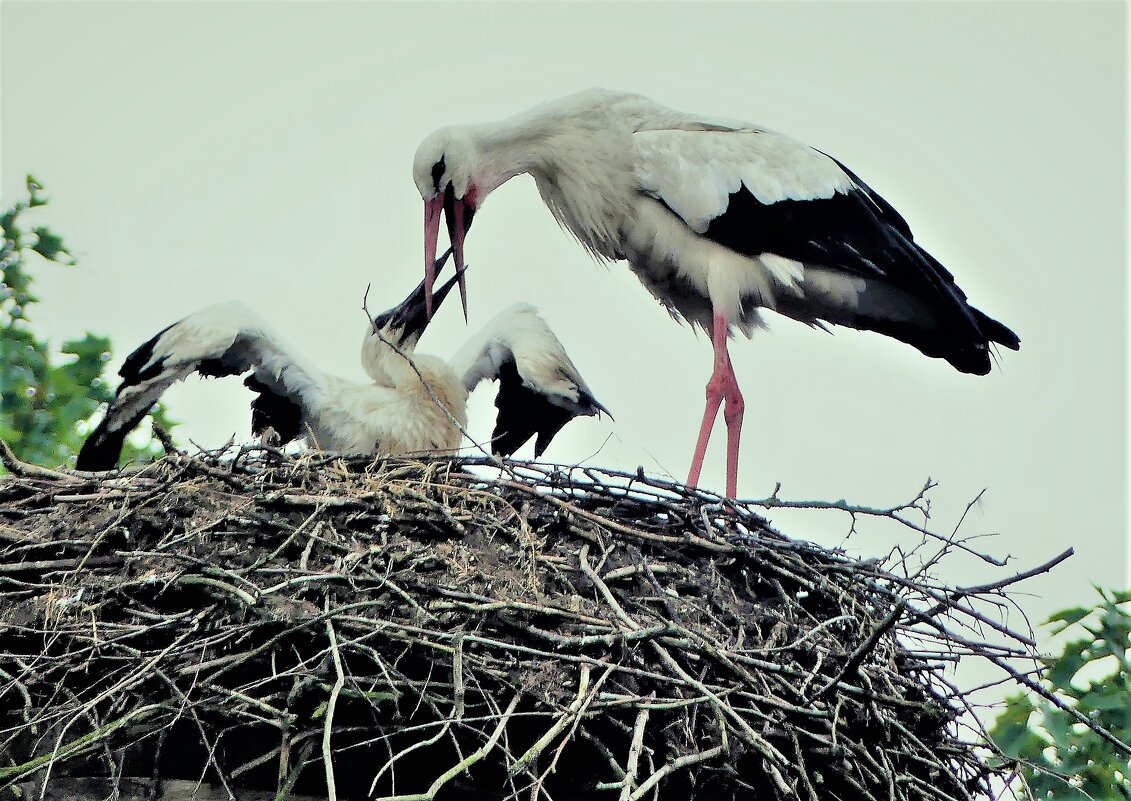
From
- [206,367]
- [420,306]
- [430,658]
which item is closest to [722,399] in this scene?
[420,306]

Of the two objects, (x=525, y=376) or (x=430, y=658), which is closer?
(x=430, y=658)

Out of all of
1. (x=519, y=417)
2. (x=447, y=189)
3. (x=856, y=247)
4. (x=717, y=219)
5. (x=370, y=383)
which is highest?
(x=856, y=247)

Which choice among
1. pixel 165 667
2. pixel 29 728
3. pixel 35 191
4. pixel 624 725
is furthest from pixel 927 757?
pixel 35 191

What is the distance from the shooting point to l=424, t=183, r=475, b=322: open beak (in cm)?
422

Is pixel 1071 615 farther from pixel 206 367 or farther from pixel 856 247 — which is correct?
pixel 206 367

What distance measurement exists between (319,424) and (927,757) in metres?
2.11

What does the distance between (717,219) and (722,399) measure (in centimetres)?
63

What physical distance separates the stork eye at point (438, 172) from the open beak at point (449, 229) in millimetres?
36

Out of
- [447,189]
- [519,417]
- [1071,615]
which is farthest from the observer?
[519,417]

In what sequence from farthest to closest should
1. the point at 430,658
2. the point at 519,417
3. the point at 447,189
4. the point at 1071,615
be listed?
the point at 519,417 < the point at 447,189 < the point at 1071,615 < the point at 430,658

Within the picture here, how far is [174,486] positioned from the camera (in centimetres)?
283

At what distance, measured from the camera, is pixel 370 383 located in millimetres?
4242

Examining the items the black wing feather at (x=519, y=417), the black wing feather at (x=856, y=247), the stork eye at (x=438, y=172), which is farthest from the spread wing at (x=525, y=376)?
the black wing feather at (x=856, y=247)

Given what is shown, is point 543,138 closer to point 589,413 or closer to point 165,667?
point 589,413
